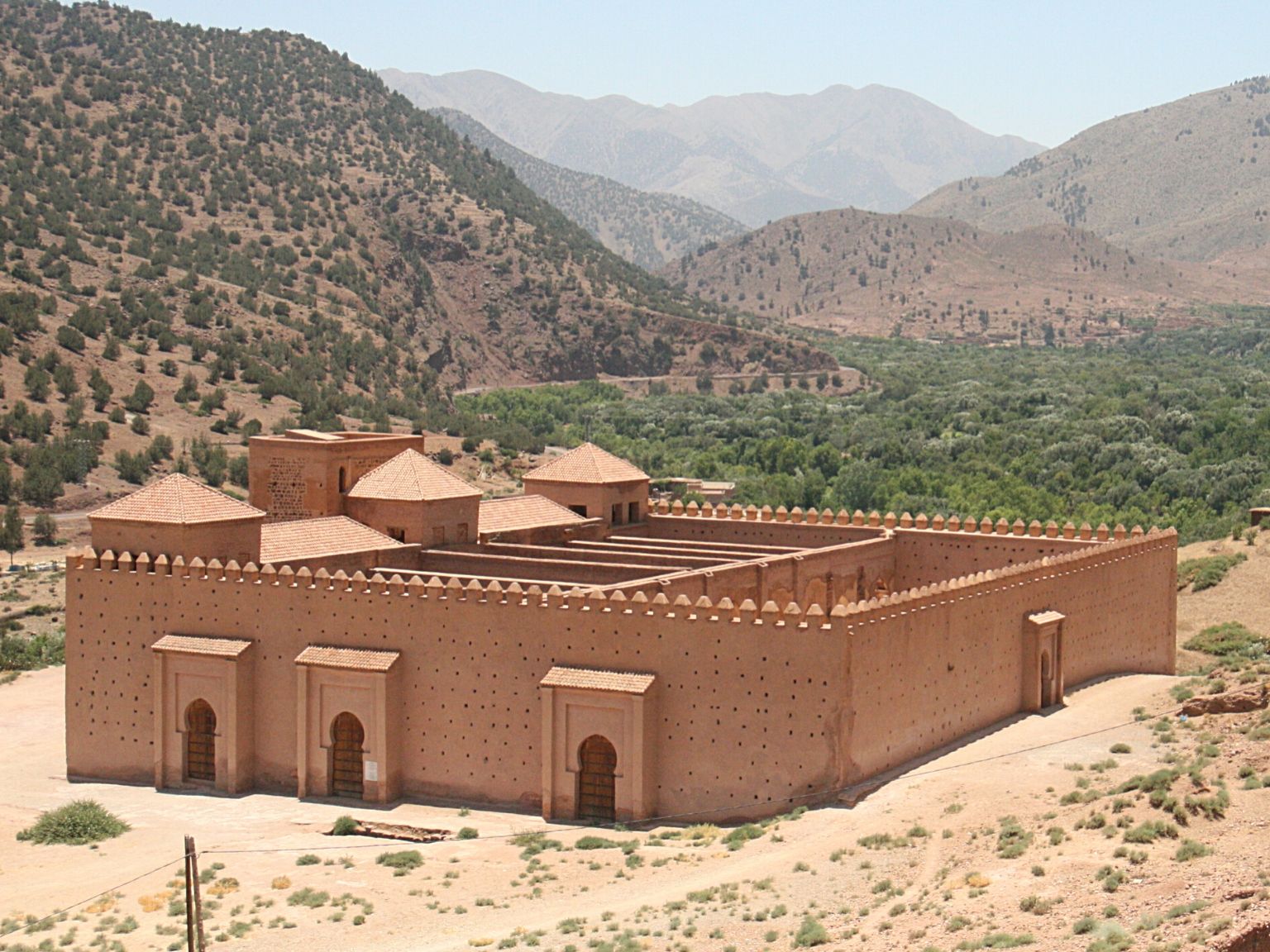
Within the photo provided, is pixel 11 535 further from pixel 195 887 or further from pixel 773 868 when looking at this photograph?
pixel 773 868

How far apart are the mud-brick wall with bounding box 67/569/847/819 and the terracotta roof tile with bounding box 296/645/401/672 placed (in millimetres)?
183

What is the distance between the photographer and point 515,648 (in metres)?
26.0

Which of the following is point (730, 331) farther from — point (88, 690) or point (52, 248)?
point (88, 690)

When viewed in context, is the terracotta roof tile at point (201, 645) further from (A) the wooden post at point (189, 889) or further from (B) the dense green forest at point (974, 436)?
(B) the dense green forest at point (974, 436)

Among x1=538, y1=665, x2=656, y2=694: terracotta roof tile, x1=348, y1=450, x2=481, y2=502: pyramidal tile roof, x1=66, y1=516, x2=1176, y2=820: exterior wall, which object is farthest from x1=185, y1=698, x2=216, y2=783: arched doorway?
x1=538, y1=665, x2=656, y2=694: terracotta roof tile

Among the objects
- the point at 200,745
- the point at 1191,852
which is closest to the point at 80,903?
the point at 200,745

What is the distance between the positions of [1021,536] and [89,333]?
4535cm

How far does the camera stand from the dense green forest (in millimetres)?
60500

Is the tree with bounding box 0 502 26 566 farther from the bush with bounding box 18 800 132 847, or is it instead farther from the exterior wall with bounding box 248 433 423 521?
the bush with bounding box 18 800 132 847

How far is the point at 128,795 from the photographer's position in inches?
1089

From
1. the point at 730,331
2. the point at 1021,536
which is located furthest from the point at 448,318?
the point at 1021,536

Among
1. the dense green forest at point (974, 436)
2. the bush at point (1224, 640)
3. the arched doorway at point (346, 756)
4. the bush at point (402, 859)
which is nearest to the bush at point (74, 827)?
the arched doorway at point (346, 756)

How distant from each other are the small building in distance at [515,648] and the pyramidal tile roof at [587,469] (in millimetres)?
1710

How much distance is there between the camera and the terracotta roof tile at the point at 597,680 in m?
24.9
